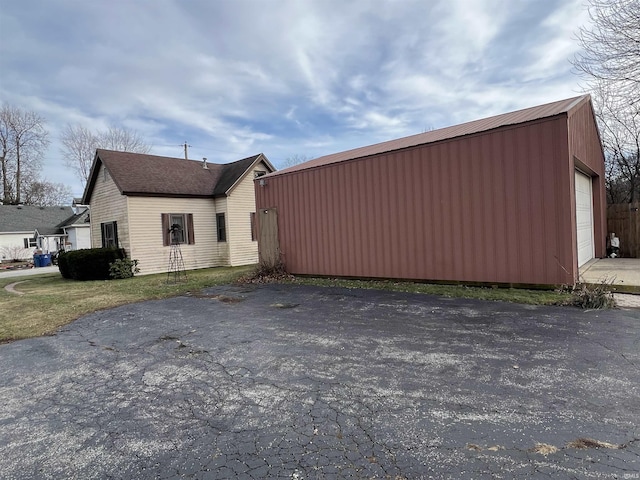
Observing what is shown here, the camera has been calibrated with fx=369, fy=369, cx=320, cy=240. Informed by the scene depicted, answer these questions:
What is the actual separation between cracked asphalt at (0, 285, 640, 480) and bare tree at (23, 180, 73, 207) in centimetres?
3955

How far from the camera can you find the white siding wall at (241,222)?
54.4ft

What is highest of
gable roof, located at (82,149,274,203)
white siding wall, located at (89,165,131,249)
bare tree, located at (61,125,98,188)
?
bare tree, located at (61,125,98,188)

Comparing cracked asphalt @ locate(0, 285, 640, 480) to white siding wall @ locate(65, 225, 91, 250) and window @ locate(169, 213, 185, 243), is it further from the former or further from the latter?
white siding wall @ locate(65, 225, 91, 250)

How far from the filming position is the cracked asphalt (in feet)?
7.35

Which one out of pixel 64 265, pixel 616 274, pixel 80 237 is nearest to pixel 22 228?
pixel 80 237

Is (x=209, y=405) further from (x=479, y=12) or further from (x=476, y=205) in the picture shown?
(x=479, y=12)

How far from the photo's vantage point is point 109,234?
615 inches

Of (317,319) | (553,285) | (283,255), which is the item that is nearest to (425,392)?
(317,319)

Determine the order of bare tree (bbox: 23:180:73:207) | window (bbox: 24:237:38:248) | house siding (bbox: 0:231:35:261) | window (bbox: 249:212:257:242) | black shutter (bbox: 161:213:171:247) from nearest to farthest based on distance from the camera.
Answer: black shutter (bbox: 161:213:171:247) → window (bbox: 249:212:257:242) → house siding (bbox: 0:231:35:261) → window (bbox: 24:237:38:248) → bare tree (bbox: 23:180:73:207)

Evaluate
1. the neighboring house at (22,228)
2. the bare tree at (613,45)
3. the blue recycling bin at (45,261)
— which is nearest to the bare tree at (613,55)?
the bare tree at (613,45)

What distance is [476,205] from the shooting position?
805cm

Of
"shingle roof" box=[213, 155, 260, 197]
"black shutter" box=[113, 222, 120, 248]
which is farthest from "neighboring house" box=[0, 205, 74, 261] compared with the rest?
"shingle roof" box=[213, 155, 260, 197]

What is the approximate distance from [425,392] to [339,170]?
8.00 meters

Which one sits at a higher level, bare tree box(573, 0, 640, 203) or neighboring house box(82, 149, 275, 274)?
bare tree box(573, 0, 640, 203)
